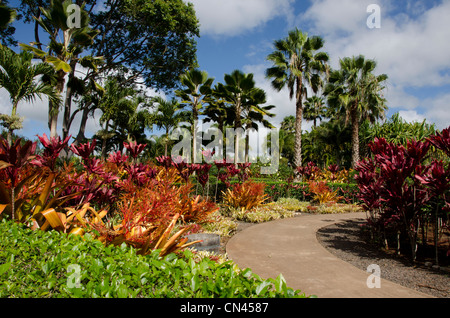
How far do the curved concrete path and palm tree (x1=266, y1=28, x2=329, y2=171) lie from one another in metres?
12.3

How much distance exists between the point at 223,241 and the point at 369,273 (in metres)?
2.55

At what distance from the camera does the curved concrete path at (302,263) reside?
9.87 feet

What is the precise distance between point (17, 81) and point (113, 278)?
1353 cm

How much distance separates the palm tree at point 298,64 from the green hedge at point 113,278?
1627 centimetres

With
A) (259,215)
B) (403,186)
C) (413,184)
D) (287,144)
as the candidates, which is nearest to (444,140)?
(413,184)

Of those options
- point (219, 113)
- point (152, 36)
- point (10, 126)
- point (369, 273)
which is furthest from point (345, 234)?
point (152, 36)

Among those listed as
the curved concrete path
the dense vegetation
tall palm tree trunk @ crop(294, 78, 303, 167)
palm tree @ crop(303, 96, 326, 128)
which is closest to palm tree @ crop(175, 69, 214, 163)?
the dense vegetation

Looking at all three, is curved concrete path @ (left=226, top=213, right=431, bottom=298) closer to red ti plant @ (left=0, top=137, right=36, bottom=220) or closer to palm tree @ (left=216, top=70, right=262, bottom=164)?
red ti plant @ (left=0, top=137, right=36, bottom=220)

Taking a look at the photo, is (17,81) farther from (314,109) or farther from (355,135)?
(314,109)

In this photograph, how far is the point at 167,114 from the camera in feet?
77.2
